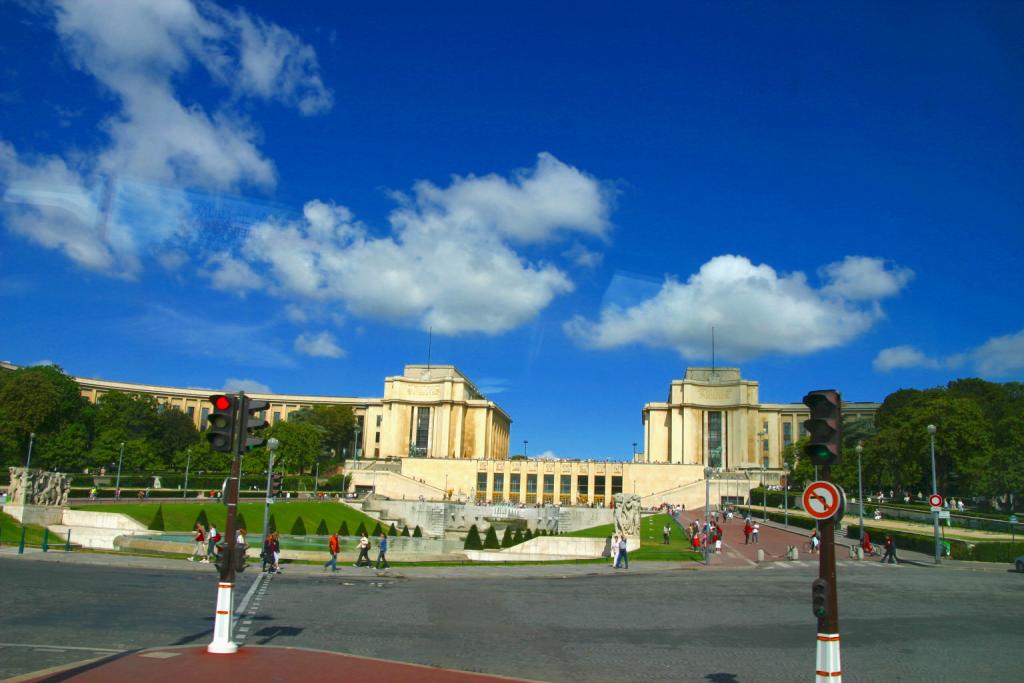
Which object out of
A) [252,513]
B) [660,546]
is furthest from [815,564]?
[252,513]

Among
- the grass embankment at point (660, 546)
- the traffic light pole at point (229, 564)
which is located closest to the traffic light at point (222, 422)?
the traffic light pole at point (229, 564)

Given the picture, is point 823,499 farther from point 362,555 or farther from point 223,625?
point 362,555

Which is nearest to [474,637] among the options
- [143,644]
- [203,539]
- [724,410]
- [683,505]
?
[143,644]

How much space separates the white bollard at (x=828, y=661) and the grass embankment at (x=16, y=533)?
38461 millimetres

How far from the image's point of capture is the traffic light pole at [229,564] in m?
12.5

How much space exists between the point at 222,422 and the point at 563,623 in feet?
31.2

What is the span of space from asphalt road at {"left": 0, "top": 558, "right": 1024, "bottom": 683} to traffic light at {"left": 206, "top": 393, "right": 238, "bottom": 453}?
406cm

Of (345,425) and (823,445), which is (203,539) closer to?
(823,445)

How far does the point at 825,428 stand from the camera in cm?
987

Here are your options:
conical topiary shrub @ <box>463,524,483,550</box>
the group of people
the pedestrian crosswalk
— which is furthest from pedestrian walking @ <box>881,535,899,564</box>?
the group of people

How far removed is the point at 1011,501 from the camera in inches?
2467

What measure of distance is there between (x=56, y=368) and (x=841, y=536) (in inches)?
3550

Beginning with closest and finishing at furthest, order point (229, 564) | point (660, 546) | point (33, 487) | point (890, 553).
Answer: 1. point (229, 564)
2. point (890, 553)
3. point (660, 546)
4. point (33, 487)

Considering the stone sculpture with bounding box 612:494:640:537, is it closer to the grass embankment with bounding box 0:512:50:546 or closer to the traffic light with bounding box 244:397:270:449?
the grass embankment with bounding box 0:512:50:546
